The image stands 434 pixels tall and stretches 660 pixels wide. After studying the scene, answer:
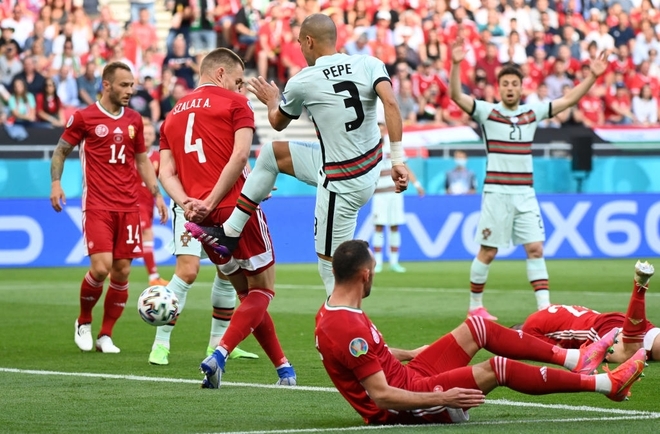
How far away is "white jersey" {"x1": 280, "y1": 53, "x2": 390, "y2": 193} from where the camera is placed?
28.3 feet

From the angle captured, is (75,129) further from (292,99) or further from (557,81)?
(557,81)

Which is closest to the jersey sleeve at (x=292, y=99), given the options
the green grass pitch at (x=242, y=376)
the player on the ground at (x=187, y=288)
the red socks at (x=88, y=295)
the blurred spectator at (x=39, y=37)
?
the player on the ground at (x=187, y=288)

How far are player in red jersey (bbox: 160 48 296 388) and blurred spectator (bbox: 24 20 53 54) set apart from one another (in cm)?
1599

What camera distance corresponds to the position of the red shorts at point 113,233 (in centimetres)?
1097

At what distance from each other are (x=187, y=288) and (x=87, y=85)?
48.4 feet

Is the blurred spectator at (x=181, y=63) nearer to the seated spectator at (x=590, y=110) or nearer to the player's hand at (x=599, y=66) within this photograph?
the seated spectator at (x=590, y=110)

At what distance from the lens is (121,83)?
10.9m

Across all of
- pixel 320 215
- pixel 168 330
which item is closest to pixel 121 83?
pixel 168 330

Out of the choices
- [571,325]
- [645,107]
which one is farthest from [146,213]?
[645,107]

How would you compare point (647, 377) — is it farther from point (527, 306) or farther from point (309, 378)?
point (527, 306)

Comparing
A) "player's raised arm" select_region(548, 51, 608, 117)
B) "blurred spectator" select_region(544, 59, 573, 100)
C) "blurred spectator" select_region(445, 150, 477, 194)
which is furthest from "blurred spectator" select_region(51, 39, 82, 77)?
"player's raised arm" select_region(548, 51, 608, 117)

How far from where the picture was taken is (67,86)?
78.3ft

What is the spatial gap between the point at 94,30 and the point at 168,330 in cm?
1655

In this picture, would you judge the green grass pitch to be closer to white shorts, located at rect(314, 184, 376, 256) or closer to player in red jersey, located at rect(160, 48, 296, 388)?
player in red jersey, located at rect(160, 48, 296, 388)
